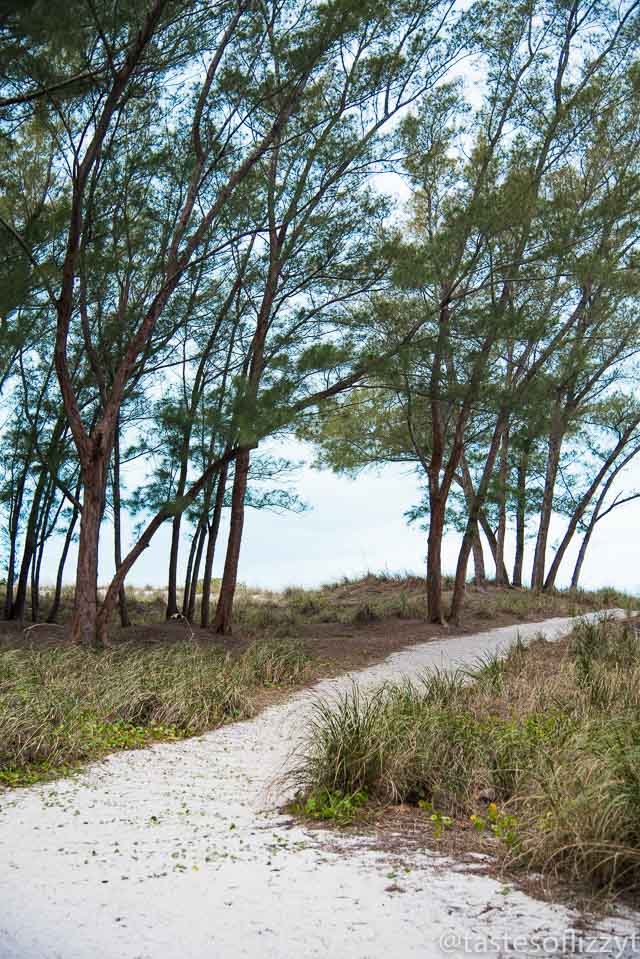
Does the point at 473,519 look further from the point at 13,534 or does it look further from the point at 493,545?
the point at 13,534

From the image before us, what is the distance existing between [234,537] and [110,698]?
5.09m

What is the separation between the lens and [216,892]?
→ 3.57m

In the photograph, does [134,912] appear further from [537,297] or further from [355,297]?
[537,297]

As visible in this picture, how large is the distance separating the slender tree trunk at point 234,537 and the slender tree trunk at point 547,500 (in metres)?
8.53

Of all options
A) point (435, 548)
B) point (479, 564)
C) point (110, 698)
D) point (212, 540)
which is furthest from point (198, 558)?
point (479, 564)

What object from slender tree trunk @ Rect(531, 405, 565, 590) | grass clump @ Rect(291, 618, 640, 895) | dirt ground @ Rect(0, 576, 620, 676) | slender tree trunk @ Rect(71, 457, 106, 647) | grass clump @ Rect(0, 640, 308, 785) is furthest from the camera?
slender tree trunk @ Rect(531, 405, 565, 590)

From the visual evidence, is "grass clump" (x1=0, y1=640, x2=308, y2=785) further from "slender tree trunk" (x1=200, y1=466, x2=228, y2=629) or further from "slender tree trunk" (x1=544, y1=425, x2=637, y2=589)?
"slender tree trunk" (x1=544, y1=425, x2=637, y2=589)

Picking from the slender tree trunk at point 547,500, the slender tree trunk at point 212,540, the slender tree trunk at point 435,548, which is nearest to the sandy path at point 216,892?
the slender tree trunk at point 212,540

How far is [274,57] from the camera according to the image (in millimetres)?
10477

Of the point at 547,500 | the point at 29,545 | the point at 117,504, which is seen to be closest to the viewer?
the point at 117,504

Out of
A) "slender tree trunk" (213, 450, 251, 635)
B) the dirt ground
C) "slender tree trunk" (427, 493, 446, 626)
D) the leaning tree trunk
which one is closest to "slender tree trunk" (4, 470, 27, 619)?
the dirt ground

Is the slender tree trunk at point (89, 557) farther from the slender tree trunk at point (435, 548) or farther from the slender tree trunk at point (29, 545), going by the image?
the slender tree trunk at point (435, 548)

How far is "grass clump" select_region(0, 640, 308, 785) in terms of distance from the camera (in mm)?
5738

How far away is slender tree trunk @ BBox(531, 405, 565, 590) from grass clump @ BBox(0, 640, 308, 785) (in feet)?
34.5
